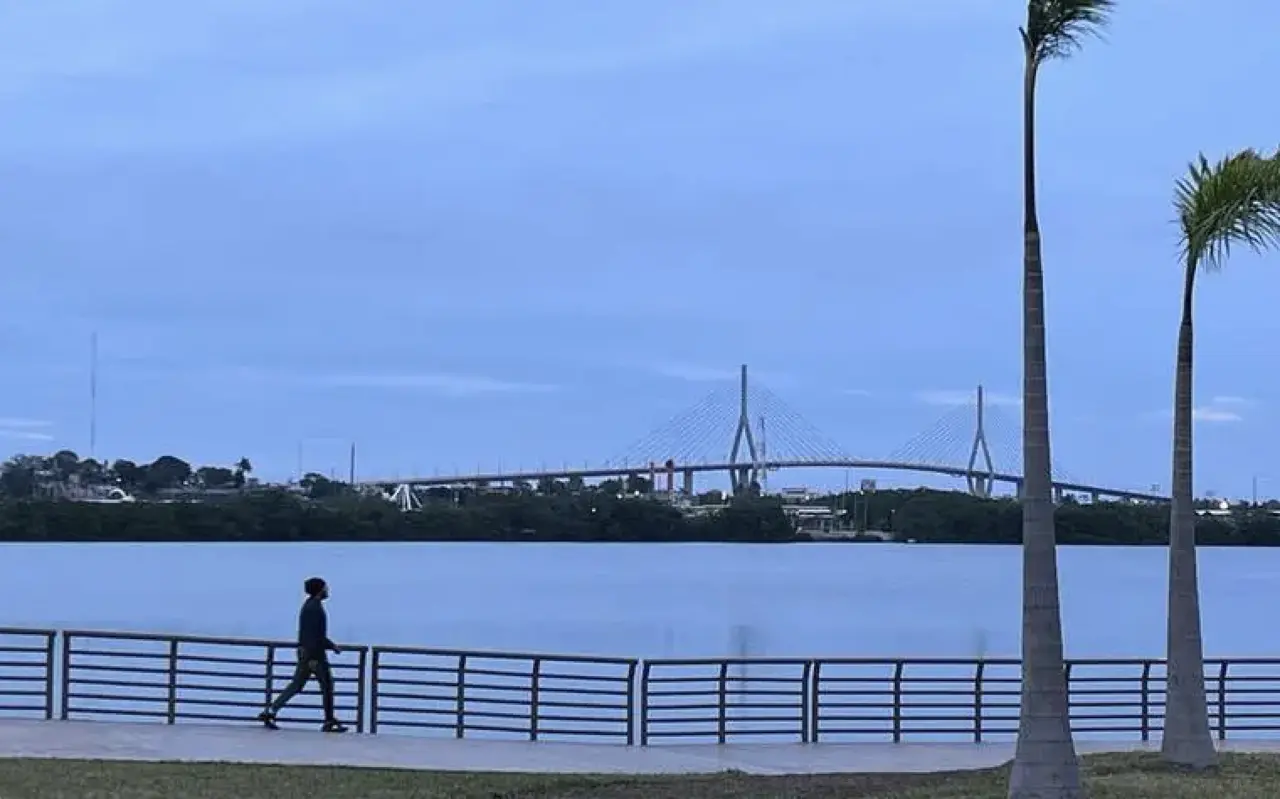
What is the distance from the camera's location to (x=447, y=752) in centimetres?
1905

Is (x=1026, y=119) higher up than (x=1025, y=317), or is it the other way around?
(x=1026, y=119)

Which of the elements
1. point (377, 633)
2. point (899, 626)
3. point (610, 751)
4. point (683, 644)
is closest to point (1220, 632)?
point (899, 626)

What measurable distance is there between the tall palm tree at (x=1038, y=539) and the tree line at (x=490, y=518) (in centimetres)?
8014

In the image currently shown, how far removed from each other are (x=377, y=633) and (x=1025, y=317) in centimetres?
4829

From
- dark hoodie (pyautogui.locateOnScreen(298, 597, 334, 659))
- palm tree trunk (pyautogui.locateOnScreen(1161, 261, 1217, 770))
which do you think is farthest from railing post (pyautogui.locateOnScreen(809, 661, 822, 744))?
dark hoodie (pyautogui.locateOnScreen(298, 597, 334, 659))

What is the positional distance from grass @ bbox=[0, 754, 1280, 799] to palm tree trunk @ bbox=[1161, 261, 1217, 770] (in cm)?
25

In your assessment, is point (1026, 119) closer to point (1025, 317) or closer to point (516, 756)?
point (1025, 317)

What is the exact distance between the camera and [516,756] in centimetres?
1891

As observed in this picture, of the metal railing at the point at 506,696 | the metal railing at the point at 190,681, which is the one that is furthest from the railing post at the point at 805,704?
the metal railing at the point at 190,681

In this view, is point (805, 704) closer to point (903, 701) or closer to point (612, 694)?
point (612, 694)

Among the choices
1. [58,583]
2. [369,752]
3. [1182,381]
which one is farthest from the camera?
[58,583]

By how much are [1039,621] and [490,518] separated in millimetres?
96376

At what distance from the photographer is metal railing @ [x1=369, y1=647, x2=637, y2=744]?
2106 cm

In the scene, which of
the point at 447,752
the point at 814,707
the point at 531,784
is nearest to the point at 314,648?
the point at 447,752
